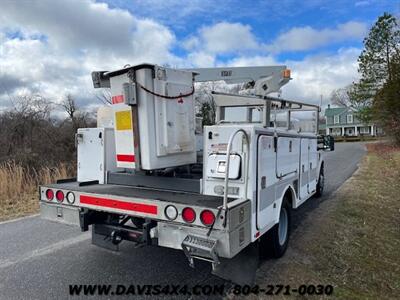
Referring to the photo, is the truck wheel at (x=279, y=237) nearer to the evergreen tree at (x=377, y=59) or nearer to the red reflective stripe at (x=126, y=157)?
the red reflective stripe at (x=126, y=157)

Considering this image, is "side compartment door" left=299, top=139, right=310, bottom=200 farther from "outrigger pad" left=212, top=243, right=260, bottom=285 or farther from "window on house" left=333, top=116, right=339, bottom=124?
"window on house" left=333, top=116, right=339, bottom=124

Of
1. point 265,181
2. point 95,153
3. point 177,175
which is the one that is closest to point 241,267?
point 265,181

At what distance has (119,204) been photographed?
145 inches

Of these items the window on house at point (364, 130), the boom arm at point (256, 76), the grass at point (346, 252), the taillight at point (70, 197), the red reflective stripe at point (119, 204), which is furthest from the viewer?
the window on house at point (364, 130)

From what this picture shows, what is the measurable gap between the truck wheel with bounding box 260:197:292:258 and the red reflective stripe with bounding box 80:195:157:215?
1640mm

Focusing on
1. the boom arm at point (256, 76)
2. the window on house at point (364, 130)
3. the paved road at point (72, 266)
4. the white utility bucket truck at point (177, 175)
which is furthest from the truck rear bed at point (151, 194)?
the window on house at point (364, 130)

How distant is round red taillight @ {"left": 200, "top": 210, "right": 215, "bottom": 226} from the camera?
304 cm

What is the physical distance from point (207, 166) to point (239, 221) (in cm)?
74

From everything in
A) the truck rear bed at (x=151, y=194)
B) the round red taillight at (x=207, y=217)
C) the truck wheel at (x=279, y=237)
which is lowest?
the truck wheel at (x=279, y=237)

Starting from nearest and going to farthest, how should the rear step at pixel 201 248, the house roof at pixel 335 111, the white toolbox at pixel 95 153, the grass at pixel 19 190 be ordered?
the rear step at pixel 201 248
the white toolbox at pixel 95 153
the grass at pixel 19 190
the house roof at pixel 335 111

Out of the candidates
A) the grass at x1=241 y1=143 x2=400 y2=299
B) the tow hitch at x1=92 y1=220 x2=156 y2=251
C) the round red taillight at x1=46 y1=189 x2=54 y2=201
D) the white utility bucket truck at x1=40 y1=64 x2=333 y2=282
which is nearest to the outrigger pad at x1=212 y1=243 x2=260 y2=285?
the white utility bucket truck at x1=40 y1=64 x2=333 y2=282

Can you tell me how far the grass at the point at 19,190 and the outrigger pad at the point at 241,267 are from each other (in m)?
5.26

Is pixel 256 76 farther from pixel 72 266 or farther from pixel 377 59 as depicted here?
pixel 377 59

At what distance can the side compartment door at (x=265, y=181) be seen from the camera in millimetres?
3518
